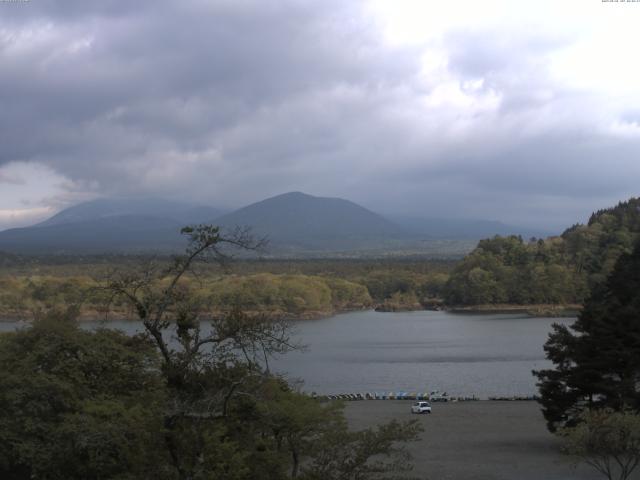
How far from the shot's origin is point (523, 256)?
103 m

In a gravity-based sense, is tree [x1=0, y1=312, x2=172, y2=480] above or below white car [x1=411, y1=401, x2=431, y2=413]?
above

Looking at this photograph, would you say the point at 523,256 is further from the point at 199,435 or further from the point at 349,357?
the point at 199,435

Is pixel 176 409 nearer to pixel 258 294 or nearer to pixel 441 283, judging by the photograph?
pixel 258 294

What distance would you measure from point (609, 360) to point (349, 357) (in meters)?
30.1

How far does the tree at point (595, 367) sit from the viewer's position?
60.4 feet

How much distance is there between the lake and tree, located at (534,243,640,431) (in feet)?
21.4

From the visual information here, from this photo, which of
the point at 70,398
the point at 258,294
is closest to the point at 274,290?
the point at 258,294

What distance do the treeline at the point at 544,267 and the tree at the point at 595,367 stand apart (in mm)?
71514

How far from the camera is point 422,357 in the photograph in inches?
1842

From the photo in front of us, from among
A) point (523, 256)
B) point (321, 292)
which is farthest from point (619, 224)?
point (321, 292)

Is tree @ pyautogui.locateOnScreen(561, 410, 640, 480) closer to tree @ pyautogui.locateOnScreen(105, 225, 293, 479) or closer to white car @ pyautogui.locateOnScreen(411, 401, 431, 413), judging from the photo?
tree @ pyautogui.locateOnScreen(105, 225, 293, 479)

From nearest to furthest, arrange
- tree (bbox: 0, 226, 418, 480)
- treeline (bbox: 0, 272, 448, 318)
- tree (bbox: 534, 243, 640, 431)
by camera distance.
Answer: tree (bbox: 0, 226, 418, 480) → tree (bbox: 534, 243, 640, 431) → treeline (bbox: 0, 272, 448, 318)

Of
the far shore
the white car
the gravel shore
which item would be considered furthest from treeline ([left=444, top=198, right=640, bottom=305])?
the white car

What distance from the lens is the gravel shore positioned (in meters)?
17.3
